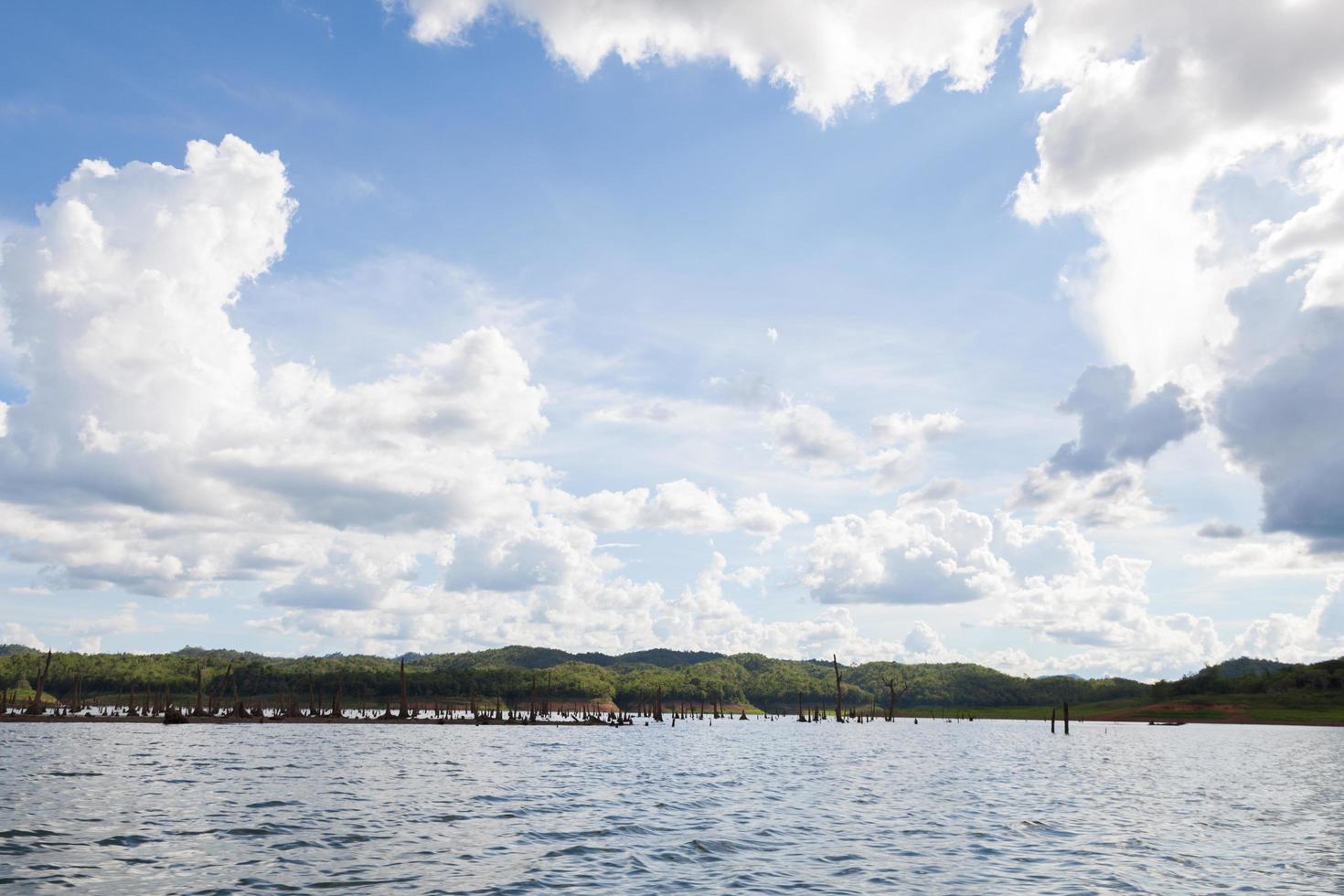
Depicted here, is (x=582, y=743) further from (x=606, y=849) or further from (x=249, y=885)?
(x=249, y=885)

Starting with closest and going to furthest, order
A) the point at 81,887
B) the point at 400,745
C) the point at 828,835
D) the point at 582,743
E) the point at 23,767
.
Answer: the point at 81,887 < the point at 828,835 < the point at 23,767 < the point at 400,745 < the point at 582,743

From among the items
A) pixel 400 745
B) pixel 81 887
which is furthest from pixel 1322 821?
pixel 400 745

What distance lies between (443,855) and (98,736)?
92.2 metres

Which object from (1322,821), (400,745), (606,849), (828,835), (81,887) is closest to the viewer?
(81,887)

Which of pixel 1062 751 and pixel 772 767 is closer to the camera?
pixel 772 767

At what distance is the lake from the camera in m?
27.5

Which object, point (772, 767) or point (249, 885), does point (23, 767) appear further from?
point (772, 767)

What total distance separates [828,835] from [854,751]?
2655 inches

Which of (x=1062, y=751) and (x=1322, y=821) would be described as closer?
(x=1322, y=821)

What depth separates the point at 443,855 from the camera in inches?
1204

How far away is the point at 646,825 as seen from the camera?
3981 centimetres

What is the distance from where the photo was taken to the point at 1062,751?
105312 millimetres

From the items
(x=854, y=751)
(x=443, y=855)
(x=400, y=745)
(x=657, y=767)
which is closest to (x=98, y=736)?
(x=400, y=745)

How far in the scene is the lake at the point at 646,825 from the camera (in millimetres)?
27516
